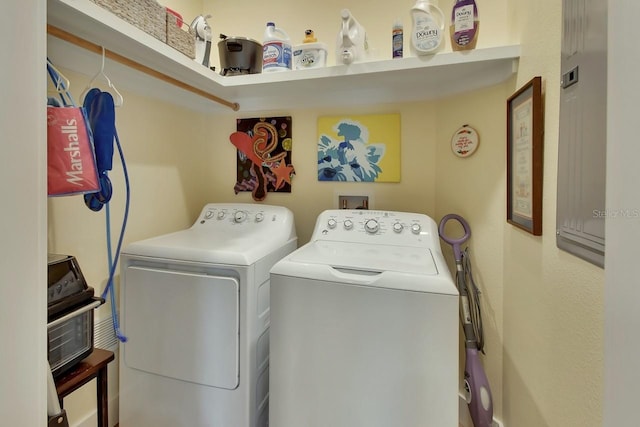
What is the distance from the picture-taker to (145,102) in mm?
1683

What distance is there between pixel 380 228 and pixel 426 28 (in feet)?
3.24

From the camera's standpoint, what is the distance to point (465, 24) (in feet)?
4.28

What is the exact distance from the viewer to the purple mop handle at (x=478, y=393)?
1373 millimetres

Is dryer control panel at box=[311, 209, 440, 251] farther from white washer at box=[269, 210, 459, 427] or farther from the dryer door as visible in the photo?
the dryer door

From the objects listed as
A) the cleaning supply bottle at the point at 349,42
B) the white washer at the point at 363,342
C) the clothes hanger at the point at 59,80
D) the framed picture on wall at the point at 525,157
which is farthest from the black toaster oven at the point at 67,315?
the framed picture on wall at the point at 525,157

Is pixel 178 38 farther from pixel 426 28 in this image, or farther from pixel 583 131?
pixel 583 131

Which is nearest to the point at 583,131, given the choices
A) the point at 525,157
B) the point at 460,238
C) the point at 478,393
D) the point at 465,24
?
the point at 525,157

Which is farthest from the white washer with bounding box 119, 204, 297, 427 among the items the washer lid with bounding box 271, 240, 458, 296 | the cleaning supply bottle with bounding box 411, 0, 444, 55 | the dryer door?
the cleaning supply bottle with bounding box 411, 0, 444, 55

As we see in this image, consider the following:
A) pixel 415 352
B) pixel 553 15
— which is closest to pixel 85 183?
pixel 415 352

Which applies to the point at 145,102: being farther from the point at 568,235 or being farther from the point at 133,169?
the point at 568,235

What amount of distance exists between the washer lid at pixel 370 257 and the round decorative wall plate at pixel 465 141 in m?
0.63

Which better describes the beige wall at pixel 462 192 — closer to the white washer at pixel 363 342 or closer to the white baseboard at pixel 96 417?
the white baseboard at pixel 96 417

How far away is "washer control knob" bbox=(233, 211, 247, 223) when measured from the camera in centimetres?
180

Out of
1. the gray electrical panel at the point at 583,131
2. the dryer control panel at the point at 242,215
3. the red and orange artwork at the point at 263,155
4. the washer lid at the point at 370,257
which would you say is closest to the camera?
the gray electrical panel at the point at 583,131
